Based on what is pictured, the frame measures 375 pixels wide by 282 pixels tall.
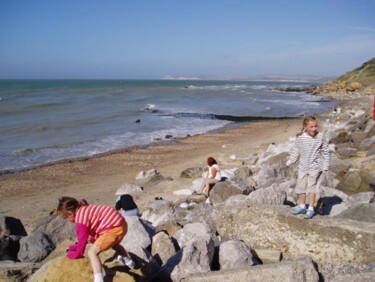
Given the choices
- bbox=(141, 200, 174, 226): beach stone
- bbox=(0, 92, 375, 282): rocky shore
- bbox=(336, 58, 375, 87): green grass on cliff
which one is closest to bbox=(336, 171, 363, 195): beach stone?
bbox=(0, 92, 375, 282): rocky shore

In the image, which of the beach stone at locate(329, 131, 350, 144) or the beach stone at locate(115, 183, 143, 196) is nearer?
the beach stone at locate(115, 183, 143, 196)

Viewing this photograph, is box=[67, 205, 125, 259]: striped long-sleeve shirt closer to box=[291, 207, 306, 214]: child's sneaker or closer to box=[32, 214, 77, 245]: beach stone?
box=[291, 207, 306, 214]: child's sneaker

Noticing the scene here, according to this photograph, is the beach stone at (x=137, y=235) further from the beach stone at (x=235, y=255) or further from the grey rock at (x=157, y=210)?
the grey rock at (x=157, y=210)

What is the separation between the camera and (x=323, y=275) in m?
4.59

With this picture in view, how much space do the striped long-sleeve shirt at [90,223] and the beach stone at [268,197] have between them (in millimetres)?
2709

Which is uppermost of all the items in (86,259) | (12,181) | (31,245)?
(86,259)

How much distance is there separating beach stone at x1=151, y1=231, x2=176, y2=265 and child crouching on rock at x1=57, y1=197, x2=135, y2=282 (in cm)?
91

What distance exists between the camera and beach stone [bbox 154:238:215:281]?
14.9 ft

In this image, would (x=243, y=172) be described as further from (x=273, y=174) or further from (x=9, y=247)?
(x=9, y=247)

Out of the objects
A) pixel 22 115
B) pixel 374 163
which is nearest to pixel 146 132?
pixel 22 115

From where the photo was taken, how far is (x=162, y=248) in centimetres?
514

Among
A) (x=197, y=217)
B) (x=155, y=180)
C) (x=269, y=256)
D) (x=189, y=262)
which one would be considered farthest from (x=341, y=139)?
(x=189, y=262)

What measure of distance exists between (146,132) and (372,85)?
1876 inches

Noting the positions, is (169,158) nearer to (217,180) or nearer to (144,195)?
(144,195)
